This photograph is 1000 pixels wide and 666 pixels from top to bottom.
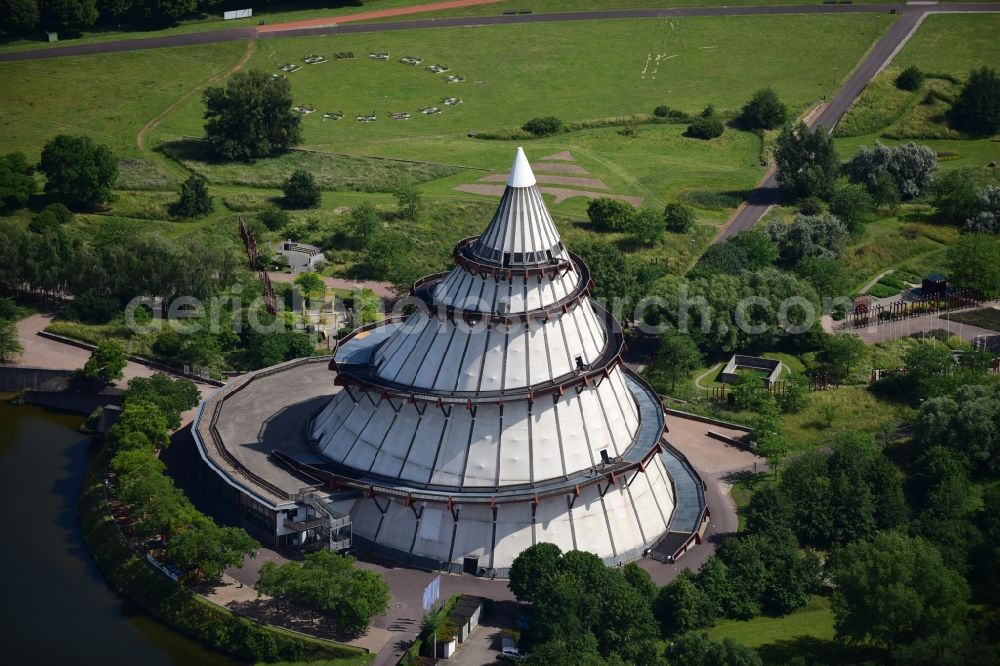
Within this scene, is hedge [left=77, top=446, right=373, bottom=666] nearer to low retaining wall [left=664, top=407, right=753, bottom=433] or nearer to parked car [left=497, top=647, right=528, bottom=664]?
parked car [left=497, top=647, right=528, bottom=664]

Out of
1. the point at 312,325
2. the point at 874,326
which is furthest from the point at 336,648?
the point at 874,326

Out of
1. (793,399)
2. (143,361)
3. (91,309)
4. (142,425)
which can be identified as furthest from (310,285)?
(793,399)

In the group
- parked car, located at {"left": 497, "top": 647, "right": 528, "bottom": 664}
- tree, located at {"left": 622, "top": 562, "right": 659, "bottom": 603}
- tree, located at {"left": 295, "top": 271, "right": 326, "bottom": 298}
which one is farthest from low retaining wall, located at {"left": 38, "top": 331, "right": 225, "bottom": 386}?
tree, located at {"left": 622, "top": 562, "right": 659, "bottom": 603}

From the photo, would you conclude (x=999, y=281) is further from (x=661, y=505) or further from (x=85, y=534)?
(x=85, y=534)

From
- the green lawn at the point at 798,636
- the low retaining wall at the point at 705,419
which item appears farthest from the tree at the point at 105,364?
the green lawn at the point at 798,636

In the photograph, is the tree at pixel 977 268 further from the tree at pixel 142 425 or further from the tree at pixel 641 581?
the tree at pixel 142 425

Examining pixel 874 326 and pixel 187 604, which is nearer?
pixel 187 604

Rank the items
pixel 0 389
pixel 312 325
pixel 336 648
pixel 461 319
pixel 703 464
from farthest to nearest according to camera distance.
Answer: pixel 312 325
pixel 0 389
pixel 703 464
pixel 461 319
pixel 336 648
